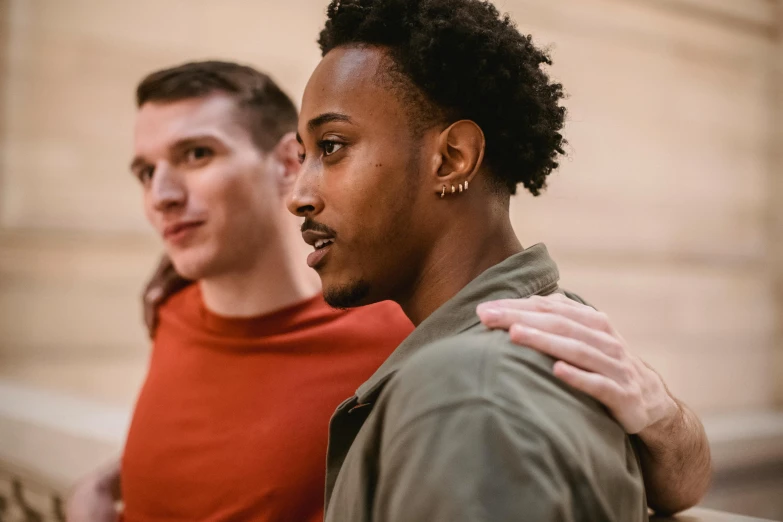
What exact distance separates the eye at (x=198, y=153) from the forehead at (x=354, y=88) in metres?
0.66

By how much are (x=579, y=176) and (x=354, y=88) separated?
3.95 m

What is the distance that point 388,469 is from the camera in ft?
2.73

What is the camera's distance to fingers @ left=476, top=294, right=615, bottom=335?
94 cm

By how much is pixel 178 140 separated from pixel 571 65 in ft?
11.8

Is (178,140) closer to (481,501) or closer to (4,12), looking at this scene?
(481,501)

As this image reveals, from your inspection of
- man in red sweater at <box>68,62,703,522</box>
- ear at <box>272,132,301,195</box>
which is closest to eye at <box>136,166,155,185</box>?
A: man in red sweater at <box>68,62,703,522</box>

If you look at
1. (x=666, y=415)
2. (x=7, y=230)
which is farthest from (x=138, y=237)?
(x=666, y=415)

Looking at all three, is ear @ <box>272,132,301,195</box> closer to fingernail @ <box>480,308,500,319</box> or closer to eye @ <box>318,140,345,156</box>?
eye @ <box>318,140,345,156</box>

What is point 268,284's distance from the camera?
1748mm

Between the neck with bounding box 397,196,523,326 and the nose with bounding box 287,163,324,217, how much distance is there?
0.60 ft

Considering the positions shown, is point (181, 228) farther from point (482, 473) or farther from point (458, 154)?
point (482, 473)

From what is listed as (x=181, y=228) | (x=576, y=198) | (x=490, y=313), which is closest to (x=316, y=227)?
(x=490, y=313)

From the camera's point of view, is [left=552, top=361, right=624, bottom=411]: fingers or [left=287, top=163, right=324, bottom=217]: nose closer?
[left=552, top=361, right=624, bottom=411]: fingers

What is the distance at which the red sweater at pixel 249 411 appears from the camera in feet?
4.83
